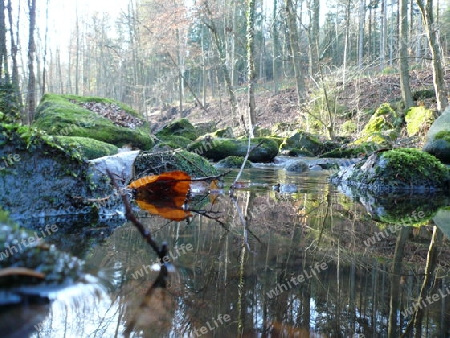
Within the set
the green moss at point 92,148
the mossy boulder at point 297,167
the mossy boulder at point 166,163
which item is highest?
the green moss at point 92,148

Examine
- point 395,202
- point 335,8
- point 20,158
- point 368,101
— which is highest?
point 335,8

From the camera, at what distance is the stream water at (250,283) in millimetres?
1213

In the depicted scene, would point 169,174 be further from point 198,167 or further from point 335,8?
point 335,8

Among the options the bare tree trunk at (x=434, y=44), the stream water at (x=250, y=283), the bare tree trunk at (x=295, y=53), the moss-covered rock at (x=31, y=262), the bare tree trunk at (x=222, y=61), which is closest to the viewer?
the stream water at (x=250, y=283)

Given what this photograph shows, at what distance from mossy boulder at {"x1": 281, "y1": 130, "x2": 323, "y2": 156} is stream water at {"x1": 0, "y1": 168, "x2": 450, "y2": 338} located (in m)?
11.4

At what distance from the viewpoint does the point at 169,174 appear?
388 cm

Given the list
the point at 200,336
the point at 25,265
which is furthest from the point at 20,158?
the point at 200,336

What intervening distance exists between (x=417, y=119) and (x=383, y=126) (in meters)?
1.82

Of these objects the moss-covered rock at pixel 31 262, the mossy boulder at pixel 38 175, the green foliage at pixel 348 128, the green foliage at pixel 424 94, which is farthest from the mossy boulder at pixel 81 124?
the green foliage at pixel 424 94

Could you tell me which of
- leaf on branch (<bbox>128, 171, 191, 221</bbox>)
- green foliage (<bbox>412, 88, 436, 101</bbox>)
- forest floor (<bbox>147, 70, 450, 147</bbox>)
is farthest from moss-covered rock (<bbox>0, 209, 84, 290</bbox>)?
green foliage (<bbox>412, 88, 436, 101</bbox>)

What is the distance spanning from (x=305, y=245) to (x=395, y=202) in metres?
2.66

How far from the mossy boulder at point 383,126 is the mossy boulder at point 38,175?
11.7 m

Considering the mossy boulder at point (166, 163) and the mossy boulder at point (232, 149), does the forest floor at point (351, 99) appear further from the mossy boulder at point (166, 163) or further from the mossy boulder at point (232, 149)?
the mossy boulder at point (166, 163)

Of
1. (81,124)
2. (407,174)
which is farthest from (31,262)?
(81,124)
